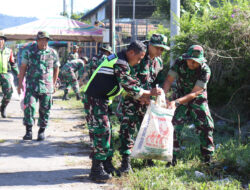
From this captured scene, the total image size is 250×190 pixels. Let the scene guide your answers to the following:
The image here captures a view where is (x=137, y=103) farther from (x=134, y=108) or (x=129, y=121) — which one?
A: (x=129, y=121)

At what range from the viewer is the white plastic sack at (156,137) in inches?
169

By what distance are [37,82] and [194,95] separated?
10.5 ft

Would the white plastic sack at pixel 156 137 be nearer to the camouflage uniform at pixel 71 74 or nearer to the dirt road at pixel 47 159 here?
the dirt road at pixel 47 159

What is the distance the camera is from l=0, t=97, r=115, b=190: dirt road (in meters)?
4.38

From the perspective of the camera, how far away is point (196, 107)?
486 centimetres

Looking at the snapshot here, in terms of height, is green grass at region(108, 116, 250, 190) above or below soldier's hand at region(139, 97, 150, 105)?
below

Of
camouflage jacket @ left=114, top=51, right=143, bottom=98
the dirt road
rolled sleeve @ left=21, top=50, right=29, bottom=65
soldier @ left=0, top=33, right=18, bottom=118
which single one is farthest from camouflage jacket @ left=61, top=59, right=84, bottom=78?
camouflage jacket @ left=114, top=51, right=143, bottom=98

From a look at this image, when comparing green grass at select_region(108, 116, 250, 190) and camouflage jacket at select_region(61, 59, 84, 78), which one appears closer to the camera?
green grass at select_region(108, 116, 250, 190)

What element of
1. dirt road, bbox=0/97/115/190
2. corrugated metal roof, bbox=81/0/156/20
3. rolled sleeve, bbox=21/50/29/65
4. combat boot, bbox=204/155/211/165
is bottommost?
dirt road, bbox=0/97/115/190

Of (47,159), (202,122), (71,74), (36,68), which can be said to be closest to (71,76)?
(71,74)

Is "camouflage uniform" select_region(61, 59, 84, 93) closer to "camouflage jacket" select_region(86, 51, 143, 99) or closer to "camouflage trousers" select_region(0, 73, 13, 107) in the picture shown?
"camouflage trousers" select_region(0, 73, 13, 107)

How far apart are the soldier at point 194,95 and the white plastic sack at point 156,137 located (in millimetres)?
421

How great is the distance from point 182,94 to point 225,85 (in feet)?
9.27

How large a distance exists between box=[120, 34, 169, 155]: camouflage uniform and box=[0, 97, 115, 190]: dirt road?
72 centimetres
